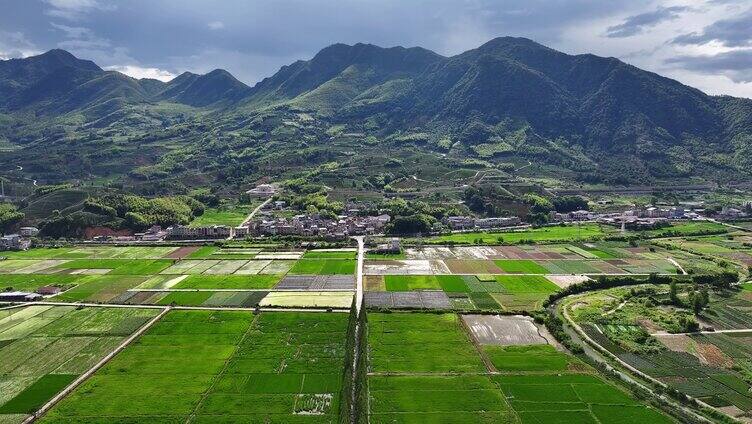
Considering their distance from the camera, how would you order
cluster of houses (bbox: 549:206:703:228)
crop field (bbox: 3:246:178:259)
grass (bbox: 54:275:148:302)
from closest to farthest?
grass (bbox: 54:275:148:302) → crop field (bbox: 3:246:178:259) → cluster of houses (bbox: 549:206:703:228)

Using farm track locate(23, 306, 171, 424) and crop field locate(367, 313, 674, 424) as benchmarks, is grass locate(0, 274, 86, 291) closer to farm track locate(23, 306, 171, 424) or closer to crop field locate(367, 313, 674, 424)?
farm track locate(23, 306, 171, 424)

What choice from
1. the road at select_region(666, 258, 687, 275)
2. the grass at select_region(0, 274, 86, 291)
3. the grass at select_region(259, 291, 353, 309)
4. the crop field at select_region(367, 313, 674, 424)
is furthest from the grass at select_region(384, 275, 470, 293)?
the grass at select_region(0, 274, 86, 291)

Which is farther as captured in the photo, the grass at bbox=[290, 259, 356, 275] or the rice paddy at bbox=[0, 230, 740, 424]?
the grass at bbox=[290, 259, 356, 275]

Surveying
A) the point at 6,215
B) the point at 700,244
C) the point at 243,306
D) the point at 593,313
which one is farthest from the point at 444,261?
the point at 6,215

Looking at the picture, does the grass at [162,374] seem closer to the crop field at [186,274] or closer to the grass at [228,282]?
the crop field at [186,274]

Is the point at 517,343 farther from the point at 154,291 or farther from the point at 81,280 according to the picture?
the point at 81,280

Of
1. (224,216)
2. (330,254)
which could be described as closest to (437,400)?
(330,254)
